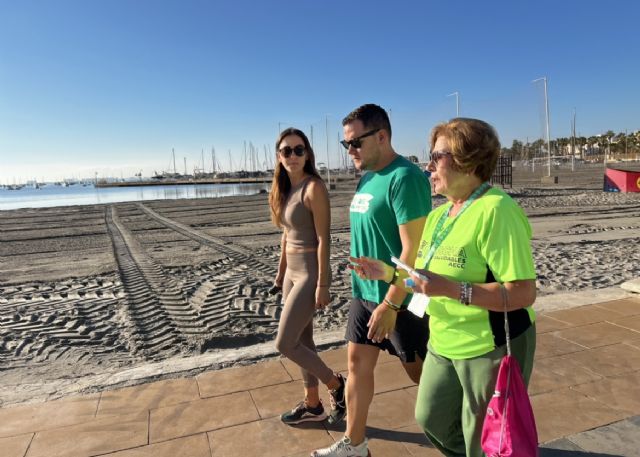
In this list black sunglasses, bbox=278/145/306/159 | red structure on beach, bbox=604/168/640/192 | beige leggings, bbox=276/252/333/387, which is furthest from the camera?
red structure on beach, bbox=604/168/640/192

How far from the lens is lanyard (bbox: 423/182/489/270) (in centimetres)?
174

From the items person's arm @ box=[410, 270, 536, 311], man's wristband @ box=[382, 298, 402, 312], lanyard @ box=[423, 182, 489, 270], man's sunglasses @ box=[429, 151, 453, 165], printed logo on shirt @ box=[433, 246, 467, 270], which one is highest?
man's sunglasses @ box=[429, 151, 453, 165]

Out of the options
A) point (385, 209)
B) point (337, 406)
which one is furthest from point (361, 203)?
point (337, 406)

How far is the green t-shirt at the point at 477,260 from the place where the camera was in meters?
1.58

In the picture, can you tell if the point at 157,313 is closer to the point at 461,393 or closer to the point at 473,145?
the point at 461,393

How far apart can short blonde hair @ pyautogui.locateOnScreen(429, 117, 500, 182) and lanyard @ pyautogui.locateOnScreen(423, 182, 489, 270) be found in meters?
0.06

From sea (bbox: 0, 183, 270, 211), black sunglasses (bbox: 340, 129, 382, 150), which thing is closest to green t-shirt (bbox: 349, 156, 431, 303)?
black sunglasses (bbox: 340, 129, 382, 150)

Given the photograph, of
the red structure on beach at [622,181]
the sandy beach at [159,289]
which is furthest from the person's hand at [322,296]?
the red structure on beach at [622,181]

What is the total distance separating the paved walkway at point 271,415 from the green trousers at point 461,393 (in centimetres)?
74

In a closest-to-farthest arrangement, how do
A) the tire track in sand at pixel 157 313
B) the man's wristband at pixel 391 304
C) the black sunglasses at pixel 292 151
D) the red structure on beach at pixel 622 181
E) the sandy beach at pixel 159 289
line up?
the man's wristband at pixel 391 304, the black sunglasses at pixel 292 151, the sandy beach at pixel 159 289, the tire track in sand at pixel 157 313, the red structure on beach at pixel 622 181

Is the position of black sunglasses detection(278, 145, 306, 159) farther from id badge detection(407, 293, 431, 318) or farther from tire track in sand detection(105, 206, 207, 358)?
tire track in sand detection(105, 206, 207, 358)

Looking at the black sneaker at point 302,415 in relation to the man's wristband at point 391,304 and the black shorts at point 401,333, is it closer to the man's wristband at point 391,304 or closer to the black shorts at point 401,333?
the black shorts at point 401,333

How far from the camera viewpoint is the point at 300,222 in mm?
2863

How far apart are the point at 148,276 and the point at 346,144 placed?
6849mm
